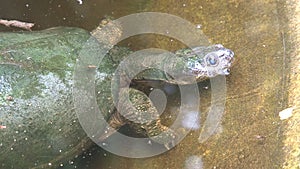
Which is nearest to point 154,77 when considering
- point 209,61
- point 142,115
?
point 142,115

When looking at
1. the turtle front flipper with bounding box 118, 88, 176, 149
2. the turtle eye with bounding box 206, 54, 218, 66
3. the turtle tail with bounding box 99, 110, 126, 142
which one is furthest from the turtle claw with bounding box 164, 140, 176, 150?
the turtle eye with bounding box 206, 54, 218, 66

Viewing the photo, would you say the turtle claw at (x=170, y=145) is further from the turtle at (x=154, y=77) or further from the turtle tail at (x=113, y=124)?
the turtle tail at (x=113, y=124)

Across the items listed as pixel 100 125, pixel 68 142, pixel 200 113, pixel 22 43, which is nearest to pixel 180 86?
pixel 200 113

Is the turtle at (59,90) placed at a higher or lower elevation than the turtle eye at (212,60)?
lower

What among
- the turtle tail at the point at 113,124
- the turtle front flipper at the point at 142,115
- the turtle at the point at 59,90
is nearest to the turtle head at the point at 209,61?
the turtle at the point at 59,90

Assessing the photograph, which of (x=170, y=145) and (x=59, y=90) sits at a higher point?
(x=59, y=90)

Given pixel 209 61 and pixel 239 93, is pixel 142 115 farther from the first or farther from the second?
pixel 239 93
